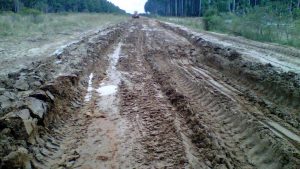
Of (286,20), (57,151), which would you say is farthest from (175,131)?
(286,20)

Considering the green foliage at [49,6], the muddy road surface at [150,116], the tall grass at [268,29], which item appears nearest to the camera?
the muddy road surface at [150,116]

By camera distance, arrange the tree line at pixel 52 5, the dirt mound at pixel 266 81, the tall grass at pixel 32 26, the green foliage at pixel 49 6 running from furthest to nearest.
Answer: the tree line at pixel 52 5 < the green foliage at pixel 49 6 < the tall grass at pixel 32 26 < the dirt mound at pixel 266 81

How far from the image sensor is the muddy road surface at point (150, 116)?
15.2 feet

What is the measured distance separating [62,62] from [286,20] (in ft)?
47.1

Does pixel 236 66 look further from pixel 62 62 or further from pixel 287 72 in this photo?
pixel 62 62

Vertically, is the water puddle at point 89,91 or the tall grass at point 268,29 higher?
the tall grass at point 268,29

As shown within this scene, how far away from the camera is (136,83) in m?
8.73

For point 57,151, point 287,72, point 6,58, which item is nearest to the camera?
point 57,151

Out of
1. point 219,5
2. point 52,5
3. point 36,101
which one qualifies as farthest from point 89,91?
point 52,5

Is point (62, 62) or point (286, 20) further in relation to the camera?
point (286, 20)

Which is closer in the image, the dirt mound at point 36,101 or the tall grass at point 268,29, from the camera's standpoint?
the dirt mound at point 36,101

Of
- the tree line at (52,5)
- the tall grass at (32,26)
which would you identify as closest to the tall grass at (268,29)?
the tall grass at (32,26)

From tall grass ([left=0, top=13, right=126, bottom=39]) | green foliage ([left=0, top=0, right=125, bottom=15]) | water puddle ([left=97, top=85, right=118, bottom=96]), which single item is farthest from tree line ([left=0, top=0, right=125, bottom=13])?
water puddle ([left=97, top=85, right=118, bottom=96])

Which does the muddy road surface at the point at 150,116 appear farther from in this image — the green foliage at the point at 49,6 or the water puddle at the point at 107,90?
the green foliage at the point at 49,6
